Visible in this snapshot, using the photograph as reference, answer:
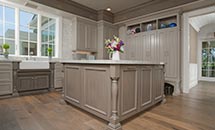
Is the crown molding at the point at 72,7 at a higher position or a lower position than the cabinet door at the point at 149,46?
higher

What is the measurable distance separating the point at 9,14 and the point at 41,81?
6.92 feet

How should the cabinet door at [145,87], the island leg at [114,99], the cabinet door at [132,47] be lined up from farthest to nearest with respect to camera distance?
the cabinet door at [132,47] < the cabinet door at [145,87] < the island leg at [114,99]

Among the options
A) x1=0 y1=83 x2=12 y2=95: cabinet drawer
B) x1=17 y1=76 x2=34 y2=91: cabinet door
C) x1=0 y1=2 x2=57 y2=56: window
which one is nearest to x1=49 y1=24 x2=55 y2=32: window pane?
x1=0 y1=2 x2=57 y2=56: window

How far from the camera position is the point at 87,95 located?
2.14m

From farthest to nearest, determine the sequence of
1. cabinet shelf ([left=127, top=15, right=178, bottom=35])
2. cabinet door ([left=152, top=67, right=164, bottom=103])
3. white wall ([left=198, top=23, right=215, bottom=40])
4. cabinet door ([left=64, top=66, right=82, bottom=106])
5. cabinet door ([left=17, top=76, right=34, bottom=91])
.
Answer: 1. white wall ([left=198, top=23, right=215, bottom=40])
2. cabinet shelf ([left=127, top=15, right=178, bottom=35])
3. cabinet door ([left=17, top=76, right=34, bottom=91])
4. cabinet door ([left=152, top=67, right=164, bottom=103])
5. cabinet door ([left=64, top=66, right=82, bottom=106])

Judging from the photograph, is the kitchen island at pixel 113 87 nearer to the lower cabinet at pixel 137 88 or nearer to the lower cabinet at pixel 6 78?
the lower cabinet at pixel 137 88

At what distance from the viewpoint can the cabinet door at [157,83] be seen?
2.55m

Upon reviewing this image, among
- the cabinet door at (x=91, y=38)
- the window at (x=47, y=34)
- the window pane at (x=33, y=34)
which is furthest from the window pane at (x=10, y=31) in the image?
the cabinet door at (x=91, y=38)

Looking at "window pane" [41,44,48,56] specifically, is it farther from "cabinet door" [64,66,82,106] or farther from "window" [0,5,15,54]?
"cabinet door" [64,66,82,106]

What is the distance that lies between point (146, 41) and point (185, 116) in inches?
107

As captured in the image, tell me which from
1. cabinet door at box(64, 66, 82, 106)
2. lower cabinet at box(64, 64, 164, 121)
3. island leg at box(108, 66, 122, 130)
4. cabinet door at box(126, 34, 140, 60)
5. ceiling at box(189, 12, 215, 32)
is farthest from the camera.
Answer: ceiling at box(189, 12, 215, 32)

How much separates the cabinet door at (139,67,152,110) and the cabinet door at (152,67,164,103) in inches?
7.2

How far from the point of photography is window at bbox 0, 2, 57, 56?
12.0ft

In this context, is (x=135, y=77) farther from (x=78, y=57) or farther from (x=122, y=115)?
(x=78, y=57)
